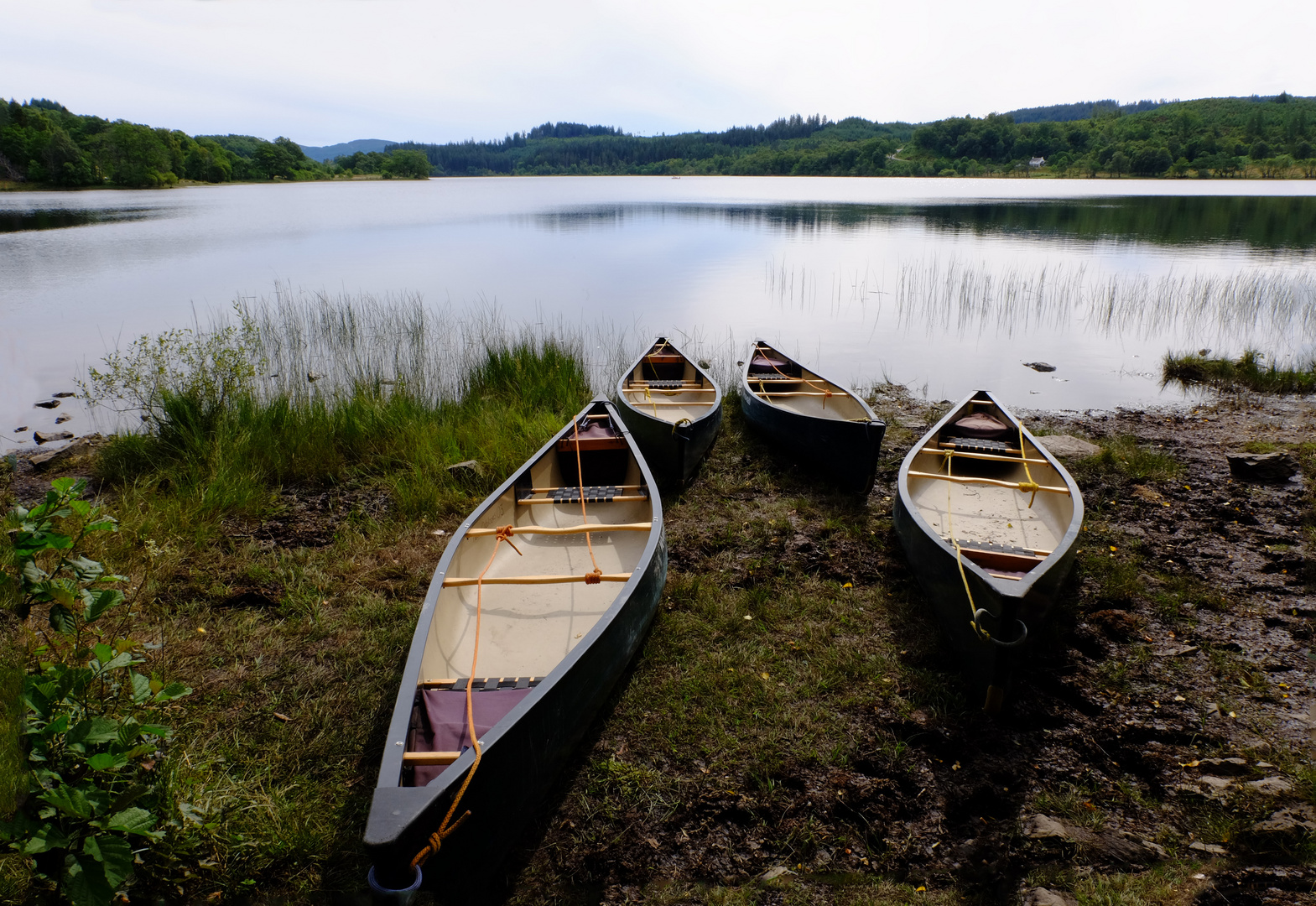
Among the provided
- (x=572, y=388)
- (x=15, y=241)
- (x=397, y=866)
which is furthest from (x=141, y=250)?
(x=397, y=866)

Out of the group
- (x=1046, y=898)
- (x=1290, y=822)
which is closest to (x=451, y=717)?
(x=1046, y=898)

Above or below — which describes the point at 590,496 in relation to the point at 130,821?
below

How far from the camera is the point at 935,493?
5.78m

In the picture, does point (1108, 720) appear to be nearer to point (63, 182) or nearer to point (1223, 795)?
point (1223, 795)

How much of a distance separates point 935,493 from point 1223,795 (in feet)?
9.97

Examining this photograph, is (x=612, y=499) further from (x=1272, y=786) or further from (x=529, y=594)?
(x=1272, y=786)

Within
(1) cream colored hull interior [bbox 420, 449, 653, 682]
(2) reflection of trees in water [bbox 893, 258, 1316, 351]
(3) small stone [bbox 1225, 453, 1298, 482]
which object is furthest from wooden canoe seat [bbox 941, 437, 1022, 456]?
(2) reflection of trees in water [bbox 893, 258, 1316, 351]

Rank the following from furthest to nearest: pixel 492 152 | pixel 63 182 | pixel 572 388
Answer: pixel 492 152, pixel 63 182, pixel 572 388

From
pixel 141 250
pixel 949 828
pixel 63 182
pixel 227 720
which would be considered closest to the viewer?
pixel 949 828

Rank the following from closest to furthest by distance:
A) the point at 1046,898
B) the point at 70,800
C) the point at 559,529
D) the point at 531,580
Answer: the point at 70,800, the point at 1046,898, the point at 531,580, the point at 559,529

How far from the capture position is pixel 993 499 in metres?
5.64

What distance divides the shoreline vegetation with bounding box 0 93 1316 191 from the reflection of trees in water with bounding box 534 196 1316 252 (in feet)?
108

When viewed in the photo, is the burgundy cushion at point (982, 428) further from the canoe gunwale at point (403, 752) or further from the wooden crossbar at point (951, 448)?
the canoe gunwale at point (403, 752)

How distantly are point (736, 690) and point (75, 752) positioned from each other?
9.21ft
